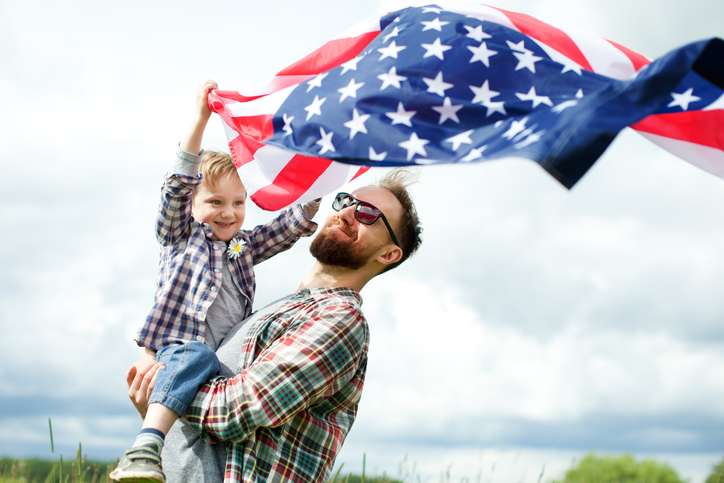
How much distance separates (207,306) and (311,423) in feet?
3.26

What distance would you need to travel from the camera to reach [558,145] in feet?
12.6

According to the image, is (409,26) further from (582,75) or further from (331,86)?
(582,75)

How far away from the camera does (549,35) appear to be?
5.13m

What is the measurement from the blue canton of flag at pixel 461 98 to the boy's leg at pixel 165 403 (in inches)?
49.0

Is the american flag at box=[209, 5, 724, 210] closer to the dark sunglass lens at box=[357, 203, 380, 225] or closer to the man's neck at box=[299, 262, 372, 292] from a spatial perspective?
the dark sunglass lens at box=[357, 203, 380, 225]

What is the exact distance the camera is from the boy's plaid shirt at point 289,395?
3.94 meters

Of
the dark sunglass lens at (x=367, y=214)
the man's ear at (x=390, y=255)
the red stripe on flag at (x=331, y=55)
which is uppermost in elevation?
the red stripe on flag at (x=331, y=55)

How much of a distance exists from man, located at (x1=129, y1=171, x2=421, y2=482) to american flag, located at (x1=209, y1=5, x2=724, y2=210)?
2.88 feet

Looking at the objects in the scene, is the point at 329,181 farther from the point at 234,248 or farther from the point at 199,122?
the point at 199,122

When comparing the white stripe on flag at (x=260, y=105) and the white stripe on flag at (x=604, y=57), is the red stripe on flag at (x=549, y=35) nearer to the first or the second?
the white stripe on flag at (x=604, y=57)

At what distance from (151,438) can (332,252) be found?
5.08 feet

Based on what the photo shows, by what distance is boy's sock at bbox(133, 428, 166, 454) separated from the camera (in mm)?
3914

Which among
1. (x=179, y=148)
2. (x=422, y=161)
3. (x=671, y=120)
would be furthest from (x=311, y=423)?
(x=671, y=120)

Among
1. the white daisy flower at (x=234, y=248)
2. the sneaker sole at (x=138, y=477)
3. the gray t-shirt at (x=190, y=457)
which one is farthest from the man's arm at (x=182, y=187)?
the sneaker sole at (x=138, y=477)
